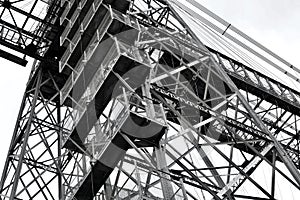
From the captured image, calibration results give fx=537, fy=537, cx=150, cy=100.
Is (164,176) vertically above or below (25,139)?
above

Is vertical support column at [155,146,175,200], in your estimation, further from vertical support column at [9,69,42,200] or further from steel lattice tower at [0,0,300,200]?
vertical support column at [9,69,42,200]

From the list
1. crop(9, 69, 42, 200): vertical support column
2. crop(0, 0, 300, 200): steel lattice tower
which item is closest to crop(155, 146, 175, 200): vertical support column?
crop(0, 0, 300, 200): steel lattice tower

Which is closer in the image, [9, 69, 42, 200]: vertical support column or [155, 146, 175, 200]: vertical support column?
[155, 146, 175, 200]: vertical support column

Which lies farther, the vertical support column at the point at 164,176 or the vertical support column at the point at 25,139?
the vertical support column at the point at 25,139

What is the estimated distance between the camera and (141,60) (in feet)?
57.5

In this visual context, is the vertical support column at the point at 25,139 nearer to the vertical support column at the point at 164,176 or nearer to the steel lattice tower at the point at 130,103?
the steel lattice tower at the point at 130,103

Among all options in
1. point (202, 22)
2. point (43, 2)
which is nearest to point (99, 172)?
point (43, 2)

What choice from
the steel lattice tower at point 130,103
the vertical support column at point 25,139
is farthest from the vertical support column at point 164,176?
the vertical support column at point 25,139

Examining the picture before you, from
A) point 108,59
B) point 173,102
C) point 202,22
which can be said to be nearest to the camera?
point 108,59

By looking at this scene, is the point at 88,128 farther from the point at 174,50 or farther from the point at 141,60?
the point at 174,50

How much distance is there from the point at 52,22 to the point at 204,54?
797cm

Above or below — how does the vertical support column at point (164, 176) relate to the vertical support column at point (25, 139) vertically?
above

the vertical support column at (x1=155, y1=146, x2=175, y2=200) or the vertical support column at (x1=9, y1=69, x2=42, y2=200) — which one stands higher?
the vertical support column at (x1=155, y1=146, x2=175, y2=200)

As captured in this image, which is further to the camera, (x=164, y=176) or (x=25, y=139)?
(x=25, y=139)
